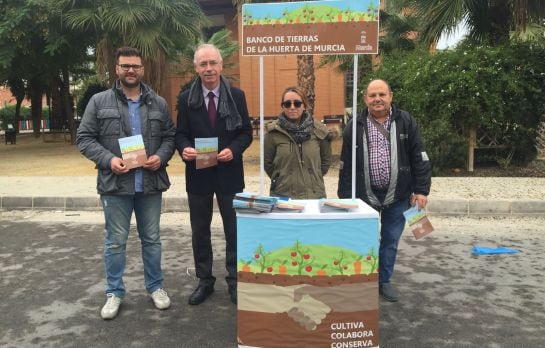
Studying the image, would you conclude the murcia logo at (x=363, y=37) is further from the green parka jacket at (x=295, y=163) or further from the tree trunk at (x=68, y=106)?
the tree trunk at (x=68, y=106)

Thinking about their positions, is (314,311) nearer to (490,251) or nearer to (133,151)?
(133,151)

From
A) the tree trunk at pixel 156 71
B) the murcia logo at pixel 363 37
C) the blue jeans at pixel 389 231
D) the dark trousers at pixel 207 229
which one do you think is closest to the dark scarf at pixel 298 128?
the dark trousers at pixel 207 229

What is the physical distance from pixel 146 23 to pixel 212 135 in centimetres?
906

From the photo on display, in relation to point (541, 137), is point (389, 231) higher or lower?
lower

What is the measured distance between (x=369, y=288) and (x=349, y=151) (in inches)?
52.7

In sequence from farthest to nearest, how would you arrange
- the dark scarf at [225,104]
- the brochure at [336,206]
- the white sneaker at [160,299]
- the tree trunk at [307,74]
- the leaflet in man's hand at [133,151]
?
the tree trunk at [307,74] < the white sneaker at [160,299] < the dark scarf at [225,104] < the leaflet in man's hand at [133,151] < the brochure at [336,206]

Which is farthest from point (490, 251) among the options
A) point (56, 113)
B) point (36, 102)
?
point (36, 102)

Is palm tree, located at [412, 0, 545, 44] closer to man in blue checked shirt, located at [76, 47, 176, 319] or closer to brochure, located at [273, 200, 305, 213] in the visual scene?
man in blue checked shirt, located at [76, 47, 176, 319]

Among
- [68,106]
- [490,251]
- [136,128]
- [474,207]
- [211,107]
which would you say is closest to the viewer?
[136,128]

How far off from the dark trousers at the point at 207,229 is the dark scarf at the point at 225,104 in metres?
0.57

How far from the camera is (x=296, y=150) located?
365cm

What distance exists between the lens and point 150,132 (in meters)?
3.64

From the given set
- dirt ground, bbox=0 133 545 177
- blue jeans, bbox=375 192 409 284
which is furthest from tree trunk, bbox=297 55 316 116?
blue jeans, bbox=375 192 409 284

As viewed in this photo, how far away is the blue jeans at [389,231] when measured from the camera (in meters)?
3.95
